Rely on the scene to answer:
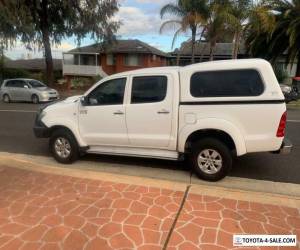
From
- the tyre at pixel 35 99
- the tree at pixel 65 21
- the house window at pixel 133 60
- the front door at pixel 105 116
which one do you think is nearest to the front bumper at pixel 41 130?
the front door at pixel 105 116

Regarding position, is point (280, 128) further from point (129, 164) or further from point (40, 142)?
point (40, 142)

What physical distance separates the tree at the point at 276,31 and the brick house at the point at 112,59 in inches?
480

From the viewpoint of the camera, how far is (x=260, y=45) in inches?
1158

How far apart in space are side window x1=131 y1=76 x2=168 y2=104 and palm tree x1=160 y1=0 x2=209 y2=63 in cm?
2031

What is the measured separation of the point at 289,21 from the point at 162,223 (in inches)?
1014

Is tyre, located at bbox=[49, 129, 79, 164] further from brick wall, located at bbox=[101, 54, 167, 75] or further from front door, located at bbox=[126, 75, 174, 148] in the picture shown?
brick wall, located at bbox=[101, 54, 167, 75]

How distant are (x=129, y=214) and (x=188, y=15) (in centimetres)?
2333

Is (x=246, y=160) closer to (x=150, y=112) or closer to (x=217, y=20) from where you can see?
(x=150, y=112)

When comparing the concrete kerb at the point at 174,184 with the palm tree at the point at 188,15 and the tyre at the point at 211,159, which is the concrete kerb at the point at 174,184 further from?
the palm tree at the point at 188,15

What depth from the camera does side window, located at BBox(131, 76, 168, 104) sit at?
5.84m

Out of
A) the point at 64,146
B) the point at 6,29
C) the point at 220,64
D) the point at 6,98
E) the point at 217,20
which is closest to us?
the point at 220,64

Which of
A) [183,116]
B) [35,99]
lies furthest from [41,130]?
[35,99]

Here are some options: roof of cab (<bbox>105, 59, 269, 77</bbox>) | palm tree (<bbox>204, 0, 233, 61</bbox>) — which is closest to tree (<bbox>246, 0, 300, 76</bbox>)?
palm tree (<bbox>204, 0, 233, 61</bbox>)

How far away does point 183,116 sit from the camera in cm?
565
